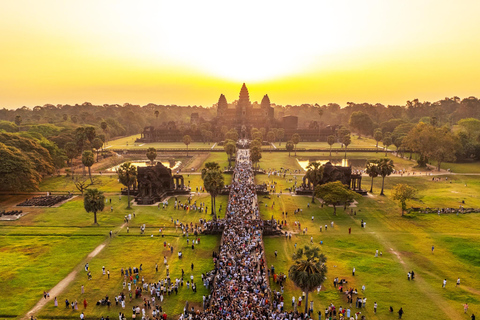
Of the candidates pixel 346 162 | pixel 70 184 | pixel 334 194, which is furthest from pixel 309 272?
pixel 346 162

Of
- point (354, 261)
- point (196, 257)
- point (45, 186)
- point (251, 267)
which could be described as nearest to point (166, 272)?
point (196, 257)

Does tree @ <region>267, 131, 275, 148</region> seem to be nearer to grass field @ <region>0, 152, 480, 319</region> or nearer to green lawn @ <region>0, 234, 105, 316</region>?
grass field @ <region>0, 152, 480, 319</region>

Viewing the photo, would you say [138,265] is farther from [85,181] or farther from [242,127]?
[242,127]

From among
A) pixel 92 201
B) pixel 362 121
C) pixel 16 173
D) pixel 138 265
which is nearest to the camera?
pixel 138 265

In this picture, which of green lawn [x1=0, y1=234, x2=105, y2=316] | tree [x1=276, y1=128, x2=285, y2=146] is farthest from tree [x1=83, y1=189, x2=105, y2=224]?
tree [x1=276, y1=128, x2=285, y2=146]

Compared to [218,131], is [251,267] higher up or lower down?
lower down

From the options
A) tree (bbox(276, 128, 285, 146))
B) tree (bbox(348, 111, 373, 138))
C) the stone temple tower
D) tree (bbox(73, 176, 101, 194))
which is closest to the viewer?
tree (bbox(73, 176, 101, 194))

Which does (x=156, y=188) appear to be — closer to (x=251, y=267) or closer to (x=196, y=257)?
(x=196, y=257)
